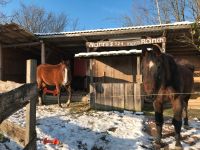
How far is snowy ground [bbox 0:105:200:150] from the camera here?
7.74 meters

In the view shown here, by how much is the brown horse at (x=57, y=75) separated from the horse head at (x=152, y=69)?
6.74 meters

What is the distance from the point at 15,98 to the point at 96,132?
16.4ft

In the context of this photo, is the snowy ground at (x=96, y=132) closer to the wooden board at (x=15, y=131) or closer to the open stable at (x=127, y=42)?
the wooden board at (x=15, y=131)

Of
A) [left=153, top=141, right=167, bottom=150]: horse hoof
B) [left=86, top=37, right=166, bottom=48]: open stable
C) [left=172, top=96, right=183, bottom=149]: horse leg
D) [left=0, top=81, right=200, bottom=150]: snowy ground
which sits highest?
[left=86, top=37, right=166, bottom=48]: open stable

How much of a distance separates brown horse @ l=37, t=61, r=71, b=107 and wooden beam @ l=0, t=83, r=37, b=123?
27.2 ft

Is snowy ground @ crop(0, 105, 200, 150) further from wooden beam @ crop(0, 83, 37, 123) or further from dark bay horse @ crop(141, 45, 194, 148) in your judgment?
wooden beam @ crop(0, 83, 37, 123)

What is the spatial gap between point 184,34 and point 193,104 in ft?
10.6

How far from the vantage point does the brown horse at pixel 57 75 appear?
13.3 m

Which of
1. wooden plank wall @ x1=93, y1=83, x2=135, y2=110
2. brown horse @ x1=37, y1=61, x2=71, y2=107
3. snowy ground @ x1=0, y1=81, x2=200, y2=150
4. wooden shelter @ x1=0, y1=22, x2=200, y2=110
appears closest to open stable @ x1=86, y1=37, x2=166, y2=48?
wooden shelter @ x1=0, y1=22, x2=200, y2=110

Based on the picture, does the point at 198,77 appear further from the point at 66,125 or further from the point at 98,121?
the point at 66,125

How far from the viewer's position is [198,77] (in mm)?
16750

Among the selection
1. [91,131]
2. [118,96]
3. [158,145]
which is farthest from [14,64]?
[158,145]

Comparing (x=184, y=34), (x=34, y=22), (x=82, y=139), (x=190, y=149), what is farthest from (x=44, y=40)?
(x=34, y=22)

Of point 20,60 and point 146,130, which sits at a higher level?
point 20,60
